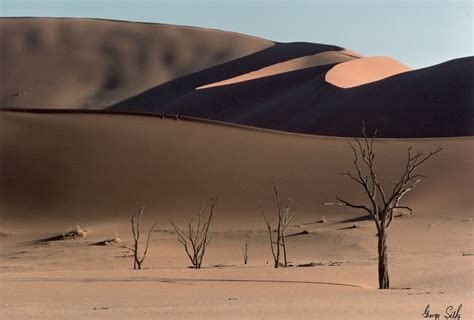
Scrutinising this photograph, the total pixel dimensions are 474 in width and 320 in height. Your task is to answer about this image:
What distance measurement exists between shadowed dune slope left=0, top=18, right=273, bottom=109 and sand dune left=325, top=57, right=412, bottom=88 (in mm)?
19807

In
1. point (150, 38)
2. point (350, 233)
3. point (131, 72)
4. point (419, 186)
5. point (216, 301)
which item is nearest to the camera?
point (216, 301)

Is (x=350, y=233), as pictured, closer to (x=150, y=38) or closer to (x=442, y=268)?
(x=442, y=268)

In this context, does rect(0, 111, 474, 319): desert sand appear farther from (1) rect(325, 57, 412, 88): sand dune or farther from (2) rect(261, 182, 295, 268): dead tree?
(1) rect(325, 57, 412, 88): sand dune

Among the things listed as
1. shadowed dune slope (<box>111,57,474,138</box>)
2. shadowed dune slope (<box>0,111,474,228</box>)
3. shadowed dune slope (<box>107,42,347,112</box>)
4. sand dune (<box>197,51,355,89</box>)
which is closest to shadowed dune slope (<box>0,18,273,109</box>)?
shadowed dune slope (<box>107,42,347,112</box>)

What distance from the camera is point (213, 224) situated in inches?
1079

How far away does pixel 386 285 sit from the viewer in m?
12.8

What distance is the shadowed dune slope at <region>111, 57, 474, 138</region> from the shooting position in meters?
53.8

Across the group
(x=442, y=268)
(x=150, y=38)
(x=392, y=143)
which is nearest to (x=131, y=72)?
(x=150, y=38)

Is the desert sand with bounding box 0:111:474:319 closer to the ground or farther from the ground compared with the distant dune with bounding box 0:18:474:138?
closer to the ground

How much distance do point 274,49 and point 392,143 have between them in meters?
61.8

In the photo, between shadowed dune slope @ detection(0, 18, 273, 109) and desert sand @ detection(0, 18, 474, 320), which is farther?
shadowed dune slope @ detection(0, 18, 273, 109)
